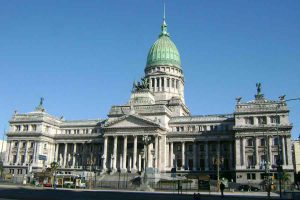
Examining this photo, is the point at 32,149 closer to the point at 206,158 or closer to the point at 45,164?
the point at 45,164

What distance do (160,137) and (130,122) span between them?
9.65m

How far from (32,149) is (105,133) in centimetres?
2760

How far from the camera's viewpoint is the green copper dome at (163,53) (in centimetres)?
12600

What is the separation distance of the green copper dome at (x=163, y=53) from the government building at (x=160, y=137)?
0.38m

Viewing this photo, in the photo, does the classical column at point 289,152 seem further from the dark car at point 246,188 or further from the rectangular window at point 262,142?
the dark car at point 246,188

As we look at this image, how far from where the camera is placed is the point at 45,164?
11056cm

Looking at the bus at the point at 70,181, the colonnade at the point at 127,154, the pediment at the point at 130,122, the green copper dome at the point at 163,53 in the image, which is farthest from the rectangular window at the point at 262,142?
the green copper dome at the point at 163,53

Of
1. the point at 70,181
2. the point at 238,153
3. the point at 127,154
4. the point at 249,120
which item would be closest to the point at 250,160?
the point at 238,153

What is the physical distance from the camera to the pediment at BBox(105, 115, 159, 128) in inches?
3752

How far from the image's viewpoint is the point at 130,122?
9769 cm

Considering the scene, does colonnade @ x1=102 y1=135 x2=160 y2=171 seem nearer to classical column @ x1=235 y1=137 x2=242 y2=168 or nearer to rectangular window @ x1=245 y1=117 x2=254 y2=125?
classical column @ x1=235 y1=137 x2=242 y2=168

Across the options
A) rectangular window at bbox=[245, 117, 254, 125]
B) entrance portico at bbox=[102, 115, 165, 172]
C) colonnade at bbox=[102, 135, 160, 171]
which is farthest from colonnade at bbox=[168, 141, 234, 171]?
rectangular window at bbox=[245, 117, 254, 125]

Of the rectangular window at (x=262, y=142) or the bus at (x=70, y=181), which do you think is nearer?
the bus at (x=70, y=181)

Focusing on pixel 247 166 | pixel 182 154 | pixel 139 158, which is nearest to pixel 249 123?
pixel 247 166
